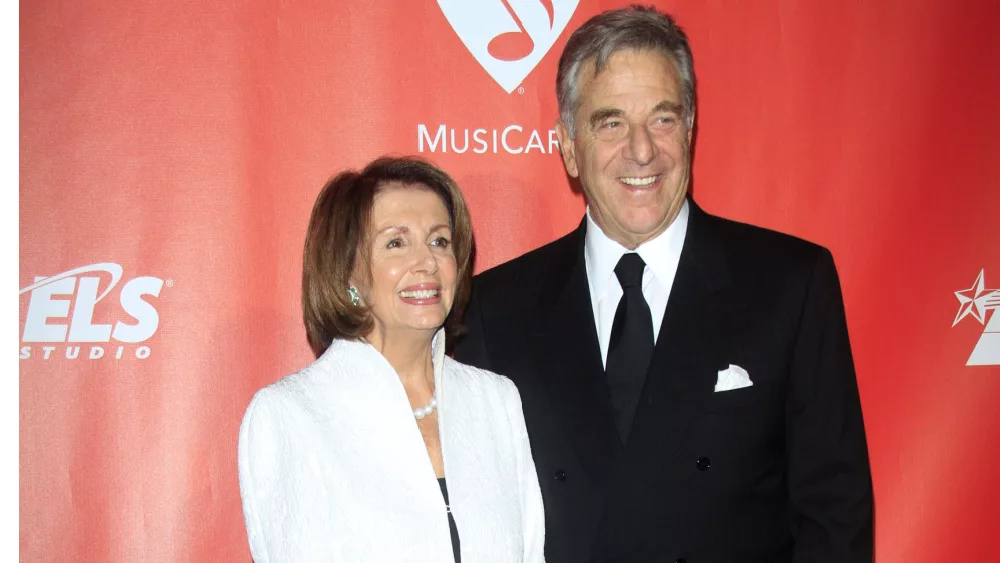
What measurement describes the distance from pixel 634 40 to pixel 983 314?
1.50 metres

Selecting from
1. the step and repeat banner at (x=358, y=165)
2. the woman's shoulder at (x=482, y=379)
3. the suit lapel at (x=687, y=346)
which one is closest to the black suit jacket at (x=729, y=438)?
the suit lapel at (x=687, y=346)

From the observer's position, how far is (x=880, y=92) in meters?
2.70

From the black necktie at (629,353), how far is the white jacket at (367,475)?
0.28 meters

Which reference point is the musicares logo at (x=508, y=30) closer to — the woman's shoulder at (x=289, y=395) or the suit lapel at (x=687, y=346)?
the suit lapel at (x=687, y=346)

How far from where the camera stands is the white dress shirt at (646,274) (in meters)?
2.03

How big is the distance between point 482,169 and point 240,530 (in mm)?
1216

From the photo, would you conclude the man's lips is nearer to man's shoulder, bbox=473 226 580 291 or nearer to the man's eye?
the man's eye

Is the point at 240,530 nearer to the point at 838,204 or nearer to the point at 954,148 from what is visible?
the point at 838,204

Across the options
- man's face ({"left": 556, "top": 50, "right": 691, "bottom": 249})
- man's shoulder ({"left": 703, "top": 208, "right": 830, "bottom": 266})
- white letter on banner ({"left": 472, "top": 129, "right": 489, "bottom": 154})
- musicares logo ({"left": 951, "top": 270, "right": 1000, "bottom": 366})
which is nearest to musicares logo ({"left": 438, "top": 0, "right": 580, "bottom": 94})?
white letter on banner ({"left": 472, "top": 129, "right": 489, "bottom": 154})

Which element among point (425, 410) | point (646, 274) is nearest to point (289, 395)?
point (425, 410)

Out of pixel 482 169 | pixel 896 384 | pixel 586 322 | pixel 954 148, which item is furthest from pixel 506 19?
pixel 896 384

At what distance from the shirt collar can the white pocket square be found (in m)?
0.24

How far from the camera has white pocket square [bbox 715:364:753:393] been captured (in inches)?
75.1

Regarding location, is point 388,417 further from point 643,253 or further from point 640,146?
point 640,146
